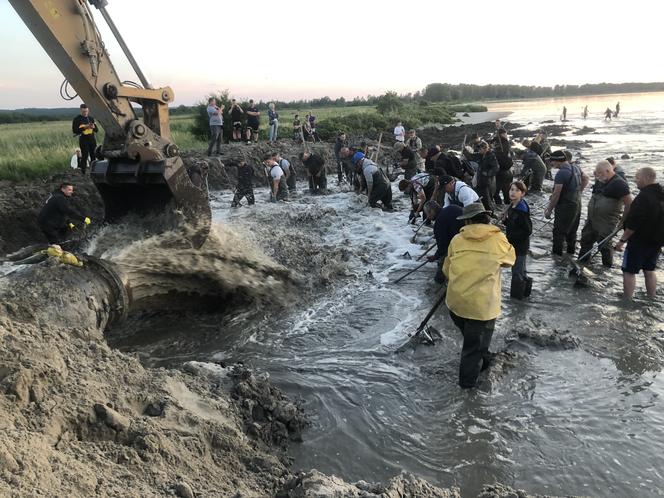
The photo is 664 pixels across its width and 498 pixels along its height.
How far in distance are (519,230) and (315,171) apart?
35.1 ft

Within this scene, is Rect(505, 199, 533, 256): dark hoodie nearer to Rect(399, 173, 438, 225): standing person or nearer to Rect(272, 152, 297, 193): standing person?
Rect(399, 173, 438, 225): standing person

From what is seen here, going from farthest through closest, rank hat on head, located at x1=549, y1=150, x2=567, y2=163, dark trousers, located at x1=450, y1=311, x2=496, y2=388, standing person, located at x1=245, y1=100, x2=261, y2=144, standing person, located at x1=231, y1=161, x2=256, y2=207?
standing person, located at x1=245, y1=100, x2=261, y2=144 < standing person, located at x1=231, y1=161, x2=256, y2=207 < hat on head, located at x1=549, y1=150, x2=567, y2=163 < dark trousers, located at x1=450, y1=311, x2=496, y2=388

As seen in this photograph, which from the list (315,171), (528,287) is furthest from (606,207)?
(315,171)

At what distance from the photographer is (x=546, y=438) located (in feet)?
13.3

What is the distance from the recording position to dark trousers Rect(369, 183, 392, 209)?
1368 centimetres

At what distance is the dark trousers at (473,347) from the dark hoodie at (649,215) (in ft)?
9.97

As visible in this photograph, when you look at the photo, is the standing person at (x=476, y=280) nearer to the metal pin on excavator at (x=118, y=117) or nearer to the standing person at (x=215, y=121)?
the metal pin on excavator at (x=118, y=117)

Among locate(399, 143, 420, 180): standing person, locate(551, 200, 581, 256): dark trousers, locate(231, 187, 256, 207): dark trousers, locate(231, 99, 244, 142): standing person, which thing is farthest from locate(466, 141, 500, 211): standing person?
locate(231, 99, 244, 142): standing person

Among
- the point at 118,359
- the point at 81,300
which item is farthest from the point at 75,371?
the point at 81,300

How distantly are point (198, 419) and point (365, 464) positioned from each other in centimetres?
138

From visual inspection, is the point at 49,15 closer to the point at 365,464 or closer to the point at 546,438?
the point at 365,464

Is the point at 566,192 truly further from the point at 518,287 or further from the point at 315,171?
the point at 315,171

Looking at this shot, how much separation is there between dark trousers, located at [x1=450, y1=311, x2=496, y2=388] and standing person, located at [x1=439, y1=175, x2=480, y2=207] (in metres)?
2.88

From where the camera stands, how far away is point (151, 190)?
668 centimetres
